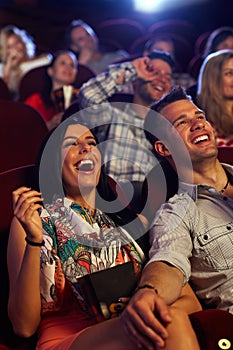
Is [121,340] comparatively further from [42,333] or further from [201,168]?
[201,168]

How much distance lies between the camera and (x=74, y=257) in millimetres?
819

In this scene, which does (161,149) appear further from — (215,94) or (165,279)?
(215,94)

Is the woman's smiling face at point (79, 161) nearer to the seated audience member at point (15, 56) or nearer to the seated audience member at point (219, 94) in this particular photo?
the seated audience member at point (219, 94)

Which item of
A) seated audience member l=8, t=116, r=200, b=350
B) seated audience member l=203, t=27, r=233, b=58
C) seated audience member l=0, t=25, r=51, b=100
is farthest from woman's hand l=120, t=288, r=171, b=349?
seated audience member l=0, t=25, r=51, b=100

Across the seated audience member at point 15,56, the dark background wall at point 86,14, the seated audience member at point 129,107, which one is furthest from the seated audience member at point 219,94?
the dark background wall at point 86,14

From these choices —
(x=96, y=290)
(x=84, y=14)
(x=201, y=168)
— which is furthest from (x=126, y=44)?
(x=96, y=290)

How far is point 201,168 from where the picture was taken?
0.91m

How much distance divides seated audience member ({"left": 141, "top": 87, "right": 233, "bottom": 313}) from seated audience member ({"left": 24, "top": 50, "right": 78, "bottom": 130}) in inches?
33.2

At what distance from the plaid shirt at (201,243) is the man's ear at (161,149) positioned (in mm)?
100

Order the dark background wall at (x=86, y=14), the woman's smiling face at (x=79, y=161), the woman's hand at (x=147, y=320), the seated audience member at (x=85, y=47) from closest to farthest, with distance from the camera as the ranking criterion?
the woman's hand at (x=147, y=320) < the woman's smiling face at (x=79, y=161) < the seated audience member at (x=85, y=47) < the dark background wall at (x=86, y=14)

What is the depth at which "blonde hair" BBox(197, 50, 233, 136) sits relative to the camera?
1271 millimetres

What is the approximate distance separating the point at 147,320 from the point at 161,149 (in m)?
0.37

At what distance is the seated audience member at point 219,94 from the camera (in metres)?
1.27

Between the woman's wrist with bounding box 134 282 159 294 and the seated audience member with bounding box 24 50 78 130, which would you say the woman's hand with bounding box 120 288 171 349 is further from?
the seated audience member with bounding box 24 50 78 130
